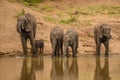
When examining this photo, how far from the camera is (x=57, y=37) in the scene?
22000 mm

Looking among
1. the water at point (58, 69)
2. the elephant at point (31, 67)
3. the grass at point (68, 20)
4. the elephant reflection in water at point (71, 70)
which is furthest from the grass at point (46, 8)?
the elephant reflection in water at point (71, 70)

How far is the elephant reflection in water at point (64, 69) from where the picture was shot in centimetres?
1470

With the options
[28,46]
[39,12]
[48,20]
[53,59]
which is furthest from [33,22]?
[39,12]

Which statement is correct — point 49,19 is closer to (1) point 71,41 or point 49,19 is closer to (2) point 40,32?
(2) point 40,32

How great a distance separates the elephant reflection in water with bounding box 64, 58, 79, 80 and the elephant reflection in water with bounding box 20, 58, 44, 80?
104cm

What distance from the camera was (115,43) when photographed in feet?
83.1

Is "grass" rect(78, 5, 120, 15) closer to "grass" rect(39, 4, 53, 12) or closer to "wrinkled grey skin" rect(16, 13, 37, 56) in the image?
"grass" rect(39, 4, 53, 12)

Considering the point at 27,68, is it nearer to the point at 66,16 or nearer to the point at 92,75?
the point at 92,75

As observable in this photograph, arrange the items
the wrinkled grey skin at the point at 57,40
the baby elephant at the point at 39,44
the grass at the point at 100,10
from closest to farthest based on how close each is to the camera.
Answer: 1. the wrinkled grey skin at the point at 57,40
2. the baby elephant at the point at 39,44
3. the grass at the point at 100,10

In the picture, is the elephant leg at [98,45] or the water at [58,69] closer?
the water at [58,69]

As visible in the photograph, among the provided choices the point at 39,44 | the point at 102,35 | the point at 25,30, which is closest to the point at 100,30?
the point at 102,35

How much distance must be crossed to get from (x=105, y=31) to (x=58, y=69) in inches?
252

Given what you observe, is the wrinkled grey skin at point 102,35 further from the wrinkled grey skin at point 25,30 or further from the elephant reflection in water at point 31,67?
the elephant reflection in water at point 31,67

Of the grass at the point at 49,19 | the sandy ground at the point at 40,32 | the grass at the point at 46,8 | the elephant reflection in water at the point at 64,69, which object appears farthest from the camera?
the grass at the point at 46,8
